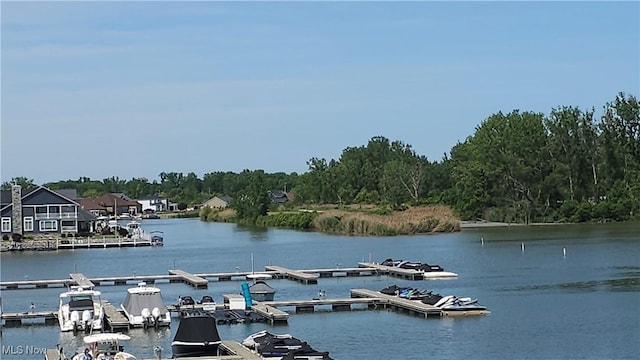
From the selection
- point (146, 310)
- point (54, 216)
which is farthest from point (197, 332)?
point (54, 216)

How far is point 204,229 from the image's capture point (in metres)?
111

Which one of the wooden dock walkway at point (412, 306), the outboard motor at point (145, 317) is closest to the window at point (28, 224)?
the wooden dock walkway at point (412, 306)

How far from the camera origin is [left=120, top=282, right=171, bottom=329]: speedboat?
3462 centimetres

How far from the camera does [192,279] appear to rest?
166 ft

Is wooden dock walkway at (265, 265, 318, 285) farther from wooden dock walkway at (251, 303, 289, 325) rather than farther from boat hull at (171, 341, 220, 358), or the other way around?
boat hull at (171, 341, 220, 358)

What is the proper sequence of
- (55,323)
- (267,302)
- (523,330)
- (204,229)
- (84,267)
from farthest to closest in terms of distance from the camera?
1. (204,229)
2. (84,267)
3. (267,302)
4. (55,323)
5. (523,330)

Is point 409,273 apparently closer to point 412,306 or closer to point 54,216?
point 412,306

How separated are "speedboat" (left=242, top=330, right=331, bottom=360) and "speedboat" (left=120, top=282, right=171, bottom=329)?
6684 mm

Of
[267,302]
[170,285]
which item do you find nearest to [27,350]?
[267,302]

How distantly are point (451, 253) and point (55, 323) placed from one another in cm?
3189

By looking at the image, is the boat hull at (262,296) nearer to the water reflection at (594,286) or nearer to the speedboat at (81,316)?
the speedboat at (81,316)

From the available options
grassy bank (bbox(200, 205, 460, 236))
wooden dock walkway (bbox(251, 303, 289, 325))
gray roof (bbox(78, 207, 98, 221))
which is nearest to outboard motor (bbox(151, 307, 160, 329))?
wooden dock walkway (bbox(251, 303, 289, 325))

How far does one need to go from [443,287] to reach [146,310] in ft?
49.9

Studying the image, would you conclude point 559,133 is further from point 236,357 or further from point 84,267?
point 236,357
